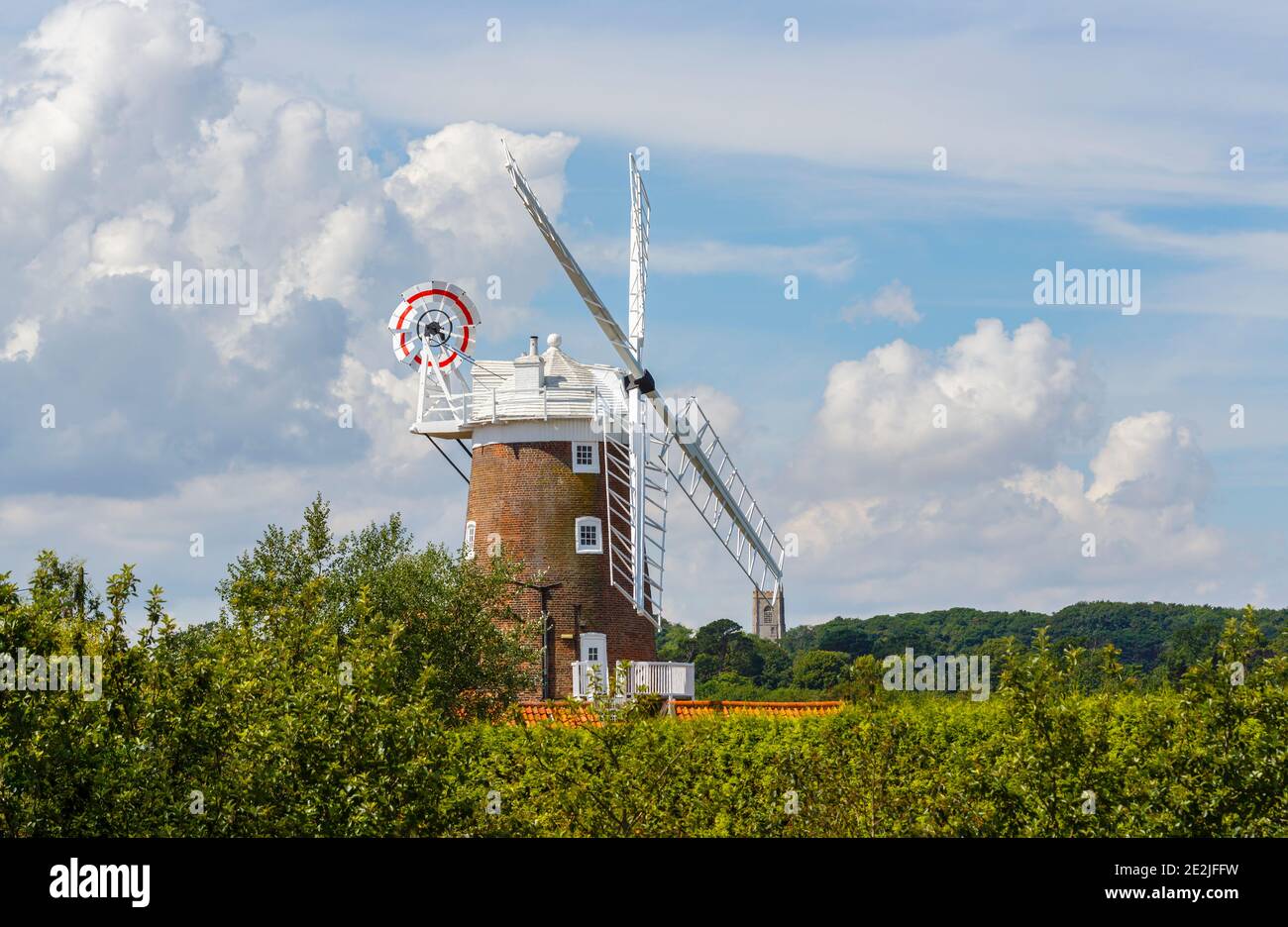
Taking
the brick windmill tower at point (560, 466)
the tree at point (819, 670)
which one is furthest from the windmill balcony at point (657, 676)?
the tree at point (819, 670)

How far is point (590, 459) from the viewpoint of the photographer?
43.0 meters

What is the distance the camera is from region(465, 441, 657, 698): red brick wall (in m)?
41.7

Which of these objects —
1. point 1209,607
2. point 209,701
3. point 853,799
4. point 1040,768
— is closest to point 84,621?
point 209,701

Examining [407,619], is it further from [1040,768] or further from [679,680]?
[1040,768]

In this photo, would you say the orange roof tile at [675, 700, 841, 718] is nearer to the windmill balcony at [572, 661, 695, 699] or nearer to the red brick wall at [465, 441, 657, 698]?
the windmill balcony at [572, 661, 695, 699]

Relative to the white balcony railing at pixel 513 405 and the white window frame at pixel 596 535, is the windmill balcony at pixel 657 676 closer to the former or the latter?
the white window frame at pixel 596 535

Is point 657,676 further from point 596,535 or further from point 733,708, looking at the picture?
point 733,708

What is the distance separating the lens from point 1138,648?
105750 mm

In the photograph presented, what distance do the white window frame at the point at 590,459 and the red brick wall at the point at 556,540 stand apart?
0.48ft

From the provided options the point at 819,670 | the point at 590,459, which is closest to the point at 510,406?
the point at 590,459

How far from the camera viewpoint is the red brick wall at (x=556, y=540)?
41.7m
